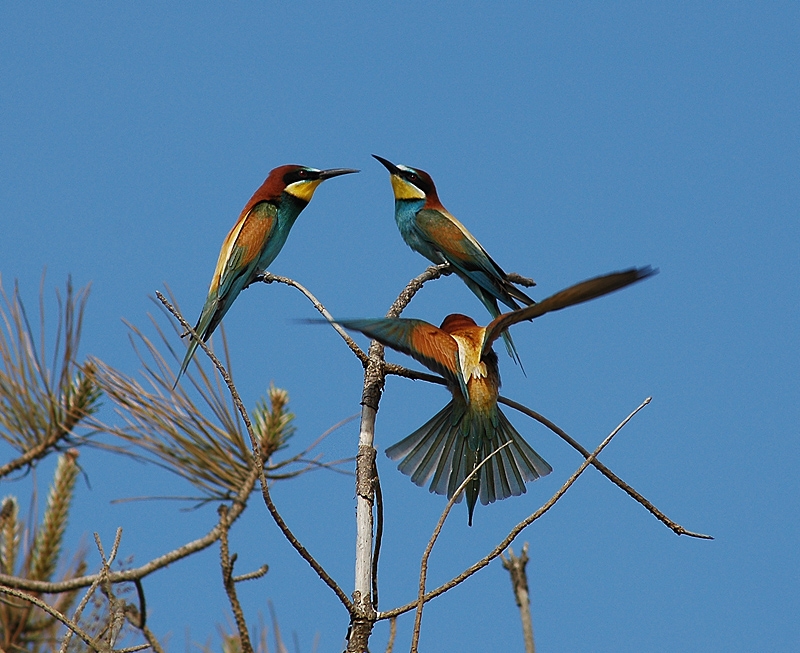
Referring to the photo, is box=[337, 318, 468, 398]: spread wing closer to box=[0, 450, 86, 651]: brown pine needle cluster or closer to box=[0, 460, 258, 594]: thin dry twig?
box=[0, 460, 258, 594]: thin dry twig

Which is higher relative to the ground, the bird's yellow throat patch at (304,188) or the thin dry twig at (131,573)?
the bird's yellow throat patch at (304,188)

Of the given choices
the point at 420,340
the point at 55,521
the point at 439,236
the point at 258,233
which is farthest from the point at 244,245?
the point at 420,340

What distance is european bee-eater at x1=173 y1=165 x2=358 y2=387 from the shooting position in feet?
12.1

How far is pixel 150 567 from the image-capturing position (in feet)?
8.08

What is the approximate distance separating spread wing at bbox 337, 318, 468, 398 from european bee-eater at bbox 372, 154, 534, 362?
1.78 meters

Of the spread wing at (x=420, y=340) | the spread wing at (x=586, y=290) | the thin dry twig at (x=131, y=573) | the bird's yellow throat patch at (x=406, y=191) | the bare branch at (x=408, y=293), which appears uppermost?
the bird's yellow throat patch at (x=406, y=191)

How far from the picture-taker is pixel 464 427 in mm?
2240

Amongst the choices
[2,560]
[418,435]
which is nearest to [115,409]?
[2,560]

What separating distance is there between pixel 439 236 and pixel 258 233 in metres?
0.86

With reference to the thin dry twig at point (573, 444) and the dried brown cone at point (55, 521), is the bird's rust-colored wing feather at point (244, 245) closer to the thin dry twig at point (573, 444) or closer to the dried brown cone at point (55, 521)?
the dried brown cone at point (55, 521)

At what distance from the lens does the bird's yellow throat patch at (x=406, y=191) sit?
4663mm

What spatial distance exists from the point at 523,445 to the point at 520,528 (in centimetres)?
98

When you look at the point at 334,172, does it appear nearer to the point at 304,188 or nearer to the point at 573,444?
the point at 304,188

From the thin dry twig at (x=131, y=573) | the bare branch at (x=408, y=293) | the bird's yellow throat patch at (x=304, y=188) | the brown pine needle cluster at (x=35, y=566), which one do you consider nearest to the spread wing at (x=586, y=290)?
the bare branch at (x=408, y=293)
